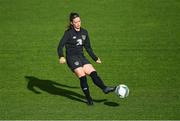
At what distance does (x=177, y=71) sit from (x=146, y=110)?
3.79 meters

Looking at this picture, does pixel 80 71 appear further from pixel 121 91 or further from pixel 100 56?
pixel 100 56

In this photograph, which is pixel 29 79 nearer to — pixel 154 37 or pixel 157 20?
pixel 154 37

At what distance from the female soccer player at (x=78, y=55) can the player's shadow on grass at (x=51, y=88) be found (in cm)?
A: 82

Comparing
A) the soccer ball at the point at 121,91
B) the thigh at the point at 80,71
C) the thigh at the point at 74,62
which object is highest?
the thigh at the point at 74,62

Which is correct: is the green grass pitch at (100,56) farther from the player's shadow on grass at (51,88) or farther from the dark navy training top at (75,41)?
the dark navy training top at (75,41)

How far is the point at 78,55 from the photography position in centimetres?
1597

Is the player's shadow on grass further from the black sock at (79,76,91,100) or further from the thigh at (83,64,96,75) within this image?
the thigh at (83,64,96,75)

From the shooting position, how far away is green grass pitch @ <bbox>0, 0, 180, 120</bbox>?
15680 mm

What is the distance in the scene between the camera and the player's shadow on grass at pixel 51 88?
663 inches

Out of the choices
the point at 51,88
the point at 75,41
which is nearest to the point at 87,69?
the point at 75,41

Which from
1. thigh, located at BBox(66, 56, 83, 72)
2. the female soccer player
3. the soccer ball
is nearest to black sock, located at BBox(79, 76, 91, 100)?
the female soccer player

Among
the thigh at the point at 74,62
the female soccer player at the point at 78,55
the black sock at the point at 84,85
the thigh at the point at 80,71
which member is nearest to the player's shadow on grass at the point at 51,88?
the black sock at the point at 84,85

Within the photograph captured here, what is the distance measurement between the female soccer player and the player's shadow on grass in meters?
0.82

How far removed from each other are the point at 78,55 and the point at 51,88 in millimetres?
2174
